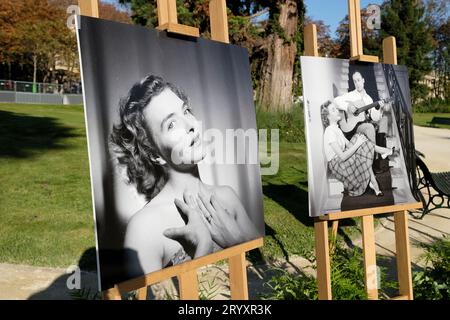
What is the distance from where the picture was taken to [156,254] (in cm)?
230

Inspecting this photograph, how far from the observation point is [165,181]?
239 centimetres

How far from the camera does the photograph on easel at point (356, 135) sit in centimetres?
328

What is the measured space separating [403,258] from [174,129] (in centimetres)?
225

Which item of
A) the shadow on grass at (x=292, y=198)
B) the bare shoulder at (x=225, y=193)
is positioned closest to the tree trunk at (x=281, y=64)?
the shadow on grass at (x=292, y=198)

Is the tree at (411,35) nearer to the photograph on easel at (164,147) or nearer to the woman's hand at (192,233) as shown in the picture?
the photograph on easel at (164,147)

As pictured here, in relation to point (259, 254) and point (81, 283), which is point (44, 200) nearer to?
point (81, 283)

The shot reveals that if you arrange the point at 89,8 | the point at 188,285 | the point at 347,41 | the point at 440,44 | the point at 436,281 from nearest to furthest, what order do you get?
the point at 89,8
the point at 188,285
the point at 436,281
the point at 347,41
the point at 440,44

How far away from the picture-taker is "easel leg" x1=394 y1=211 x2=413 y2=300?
11.6 feet

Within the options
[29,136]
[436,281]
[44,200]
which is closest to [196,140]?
[436,281]

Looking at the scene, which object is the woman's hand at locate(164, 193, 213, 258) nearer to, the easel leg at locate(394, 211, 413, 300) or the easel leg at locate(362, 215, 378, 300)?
the easel leg at locate(362, 215, 378, 300)

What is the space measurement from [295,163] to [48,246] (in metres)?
6.20

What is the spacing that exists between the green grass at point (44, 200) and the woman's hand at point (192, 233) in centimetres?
241
